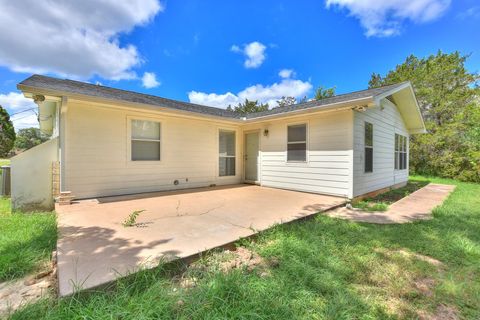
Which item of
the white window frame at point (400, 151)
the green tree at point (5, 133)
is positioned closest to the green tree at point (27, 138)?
the green tree at point (5, 133)

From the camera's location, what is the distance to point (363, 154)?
6.24 meters

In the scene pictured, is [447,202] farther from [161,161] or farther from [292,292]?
[161,161]

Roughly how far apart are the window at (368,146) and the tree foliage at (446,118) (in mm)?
8779

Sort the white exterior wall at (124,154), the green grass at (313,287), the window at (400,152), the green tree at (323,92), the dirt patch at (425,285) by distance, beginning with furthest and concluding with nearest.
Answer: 1. the green tree at (323,92)
2. the window at (400,152)
3. the white exterior wall at (124,154)
4. the dirt patch at (425,285)
5. the green grass at (313,287)

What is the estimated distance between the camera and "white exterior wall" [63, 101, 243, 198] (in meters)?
5.21

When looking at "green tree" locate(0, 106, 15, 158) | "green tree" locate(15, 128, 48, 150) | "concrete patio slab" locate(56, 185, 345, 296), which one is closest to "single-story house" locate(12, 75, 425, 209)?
"concrete patio slab" locate(56, 185, 345, 296)

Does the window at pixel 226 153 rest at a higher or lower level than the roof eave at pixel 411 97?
lower

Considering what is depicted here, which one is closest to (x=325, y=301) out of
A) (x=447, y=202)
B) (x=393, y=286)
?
(x=393, y=286)

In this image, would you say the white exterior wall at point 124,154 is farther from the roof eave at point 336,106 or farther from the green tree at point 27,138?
the green tree at point 27,138

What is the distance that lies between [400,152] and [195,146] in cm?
866

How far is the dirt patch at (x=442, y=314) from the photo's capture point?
5.83 ft

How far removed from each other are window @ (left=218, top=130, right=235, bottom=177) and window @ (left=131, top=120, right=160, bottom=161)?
2356 mm

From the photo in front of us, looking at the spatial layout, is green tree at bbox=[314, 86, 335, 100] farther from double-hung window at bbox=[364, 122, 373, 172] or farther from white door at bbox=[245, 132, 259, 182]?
double-hung window at bbox=[364, 122, 373, 172]

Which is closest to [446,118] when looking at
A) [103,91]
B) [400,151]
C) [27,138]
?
[400,151]
